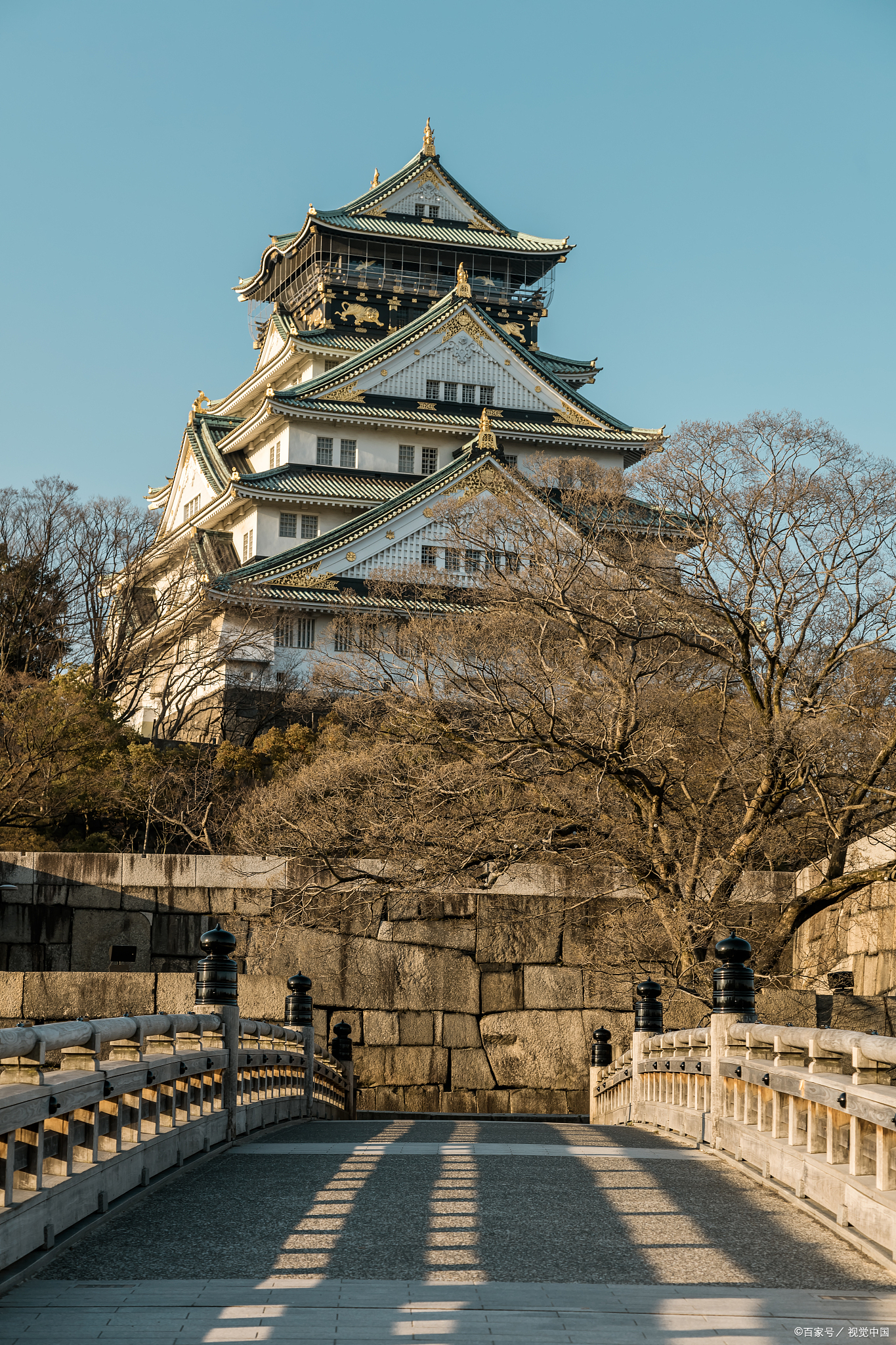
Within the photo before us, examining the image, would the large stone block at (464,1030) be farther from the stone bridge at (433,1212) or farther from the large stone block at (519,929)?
the stone bridge at (433,1212)

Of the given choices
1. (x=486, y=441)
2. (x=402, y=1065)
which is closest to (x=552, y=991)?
(x=402, y=1065)

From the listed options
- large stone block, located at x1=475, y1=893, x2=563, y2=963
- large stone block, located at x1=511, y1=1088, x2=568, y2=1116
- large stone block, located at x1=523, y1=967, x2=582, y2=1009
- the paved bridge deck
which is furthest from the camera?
large stone block, located at x1=475, y1=893, x2=563, y2=963

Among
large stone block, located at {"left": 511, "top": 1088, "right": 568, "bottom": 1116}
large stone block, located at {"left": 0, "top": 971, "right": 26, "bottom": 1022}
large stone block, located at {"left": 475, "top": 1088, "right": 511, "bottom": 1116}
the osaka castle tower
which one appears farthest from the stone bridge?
the osaka castle tower

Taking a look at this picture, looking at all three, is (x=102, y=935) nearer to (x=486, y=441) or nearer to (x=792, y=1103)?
(x=792, y=1103)

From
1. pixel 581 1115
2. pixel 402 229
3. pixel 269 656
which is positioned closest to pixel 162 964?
pixel 581 1115

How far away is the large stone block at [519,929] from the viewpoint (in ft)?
59.5

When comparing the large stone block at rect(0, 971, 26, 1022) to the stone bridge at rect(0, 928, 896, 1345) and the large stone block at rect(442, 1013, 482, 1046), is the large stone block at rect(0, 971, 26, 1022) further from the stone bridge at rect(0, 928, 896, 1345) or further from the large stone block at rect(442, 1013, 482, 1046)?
the stone bridge at rect(0, 928, 896, 1345)

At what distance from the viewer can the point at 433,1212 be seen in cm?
612

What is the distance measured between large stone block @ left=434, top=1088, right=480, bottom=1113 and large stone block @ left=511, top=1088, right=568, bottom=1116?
529 mm

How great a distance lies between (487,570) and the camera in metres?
20.1

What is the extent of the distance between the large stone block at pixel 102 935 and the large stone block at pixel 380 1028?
128 inches

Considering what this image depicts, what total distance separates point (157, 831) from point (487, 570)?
8685 mm

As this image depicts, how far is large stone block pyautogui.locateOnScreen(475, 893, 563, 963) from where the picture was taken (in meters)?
18.1

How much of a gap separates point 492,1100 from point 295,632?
61.0 feet
